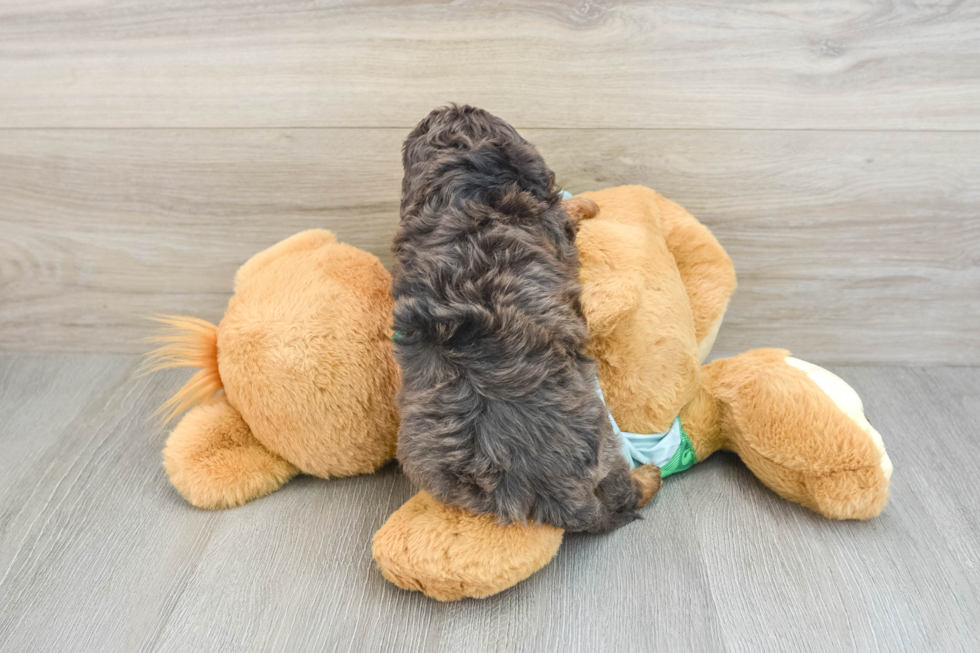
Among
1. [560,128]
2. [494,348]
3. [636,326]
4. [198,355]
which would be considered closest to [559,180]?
[560,128]

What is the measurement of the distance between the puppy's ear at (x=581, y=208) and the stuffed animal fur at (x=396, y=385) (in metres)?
0.01

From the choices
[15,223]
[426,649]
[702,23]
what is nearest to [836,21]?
[702,23]

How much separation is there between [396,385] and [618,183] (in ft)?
1.42

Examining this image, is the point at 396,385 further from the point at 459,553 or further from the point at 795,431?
the point at 795,431

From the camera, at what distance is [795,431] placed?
74 cm

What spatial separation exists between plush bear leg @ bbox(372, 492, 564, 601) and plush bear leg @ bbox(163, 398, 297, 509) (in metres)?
0.23

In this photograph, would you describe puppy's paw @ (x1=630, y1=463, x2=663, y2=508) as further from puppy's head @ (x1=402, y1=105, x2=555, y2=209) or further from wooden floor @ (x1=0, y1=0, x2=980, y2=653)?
puppy's head @ (x1=402, y1=105, x2=555, y2=209)

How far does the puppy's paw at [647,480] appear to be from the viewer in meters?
0.75

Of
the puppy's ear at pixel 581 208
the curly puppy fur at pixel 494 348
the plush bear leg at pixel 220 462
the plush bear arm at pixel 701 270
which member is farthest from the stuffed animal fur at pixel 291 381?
the plush bear arm at pixel 701 270

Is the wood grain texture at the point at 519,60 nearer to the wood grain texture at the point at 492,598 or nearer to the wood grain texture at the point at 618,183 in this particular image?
the wood grain texture at the point at 618,183

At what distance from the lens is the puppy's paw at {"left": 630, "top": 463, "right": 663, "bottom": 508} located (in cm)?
75

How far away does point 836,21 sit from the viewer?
2.75 ft

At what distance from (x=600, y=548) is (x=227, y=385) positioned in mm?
491

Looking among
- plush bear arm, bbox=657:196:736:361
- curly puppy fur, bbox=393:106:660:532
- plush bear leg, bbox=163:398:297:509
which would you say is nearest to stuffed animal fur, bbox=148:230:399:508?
plush bear leg, bbox=163:398:297:509
